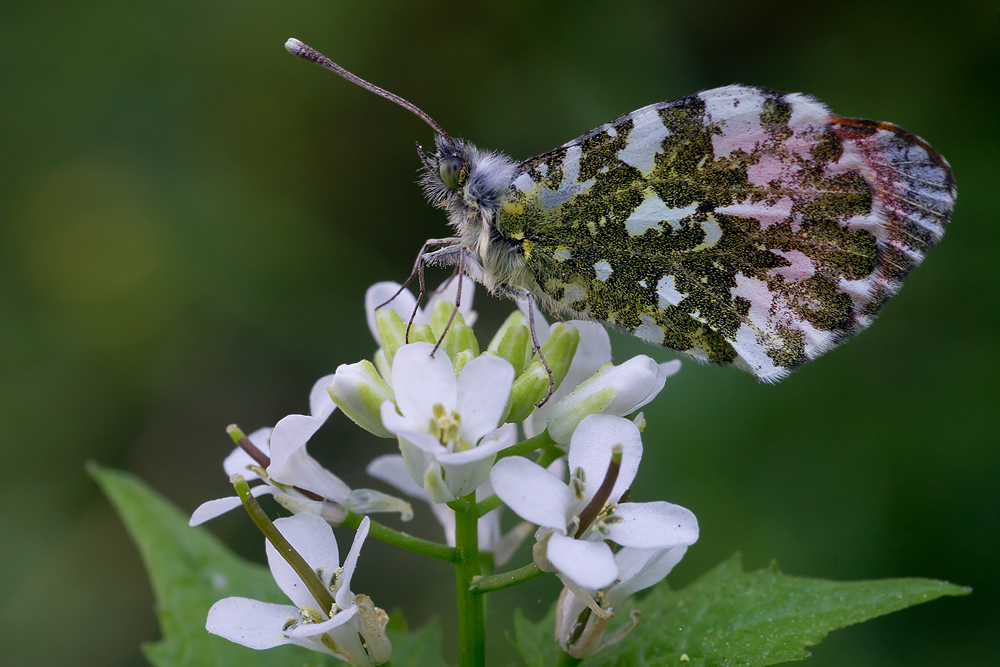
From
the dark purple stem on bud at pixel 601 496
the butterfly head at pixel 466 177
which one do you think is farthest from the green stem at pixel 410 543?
the butterfly head at pixel 466 177

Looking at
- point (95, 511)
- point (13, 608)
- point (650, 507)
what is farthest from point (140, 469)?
point (650, 507)

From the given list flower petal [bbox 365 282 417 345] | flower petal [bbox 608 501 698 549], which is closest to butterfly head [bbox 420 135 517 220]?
flower petal [bbox 365 282 417 345]

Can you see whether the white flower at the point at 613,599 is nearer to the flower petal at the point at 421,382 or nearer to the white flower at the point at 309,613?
the white flower at the point at 309,613

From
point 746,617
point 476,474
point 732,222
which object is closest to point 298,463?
point 476,474

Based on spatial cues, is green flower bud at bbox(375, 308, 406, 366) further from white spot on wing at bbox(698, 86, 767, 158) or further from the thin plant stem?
white spot on wing at bbox(698, 86, 767, 158)

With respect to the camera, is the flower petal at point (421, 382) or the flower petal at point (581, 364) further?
the flower petal at point (581, 364)

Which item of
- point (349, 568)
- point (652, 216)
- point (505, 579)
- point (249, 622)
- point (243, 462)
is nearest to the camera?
point (349, 568)

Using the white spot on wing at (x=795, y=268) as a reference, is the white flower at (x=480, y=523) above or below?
below

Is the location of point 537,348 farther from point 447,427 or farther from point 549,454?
point 447,427
